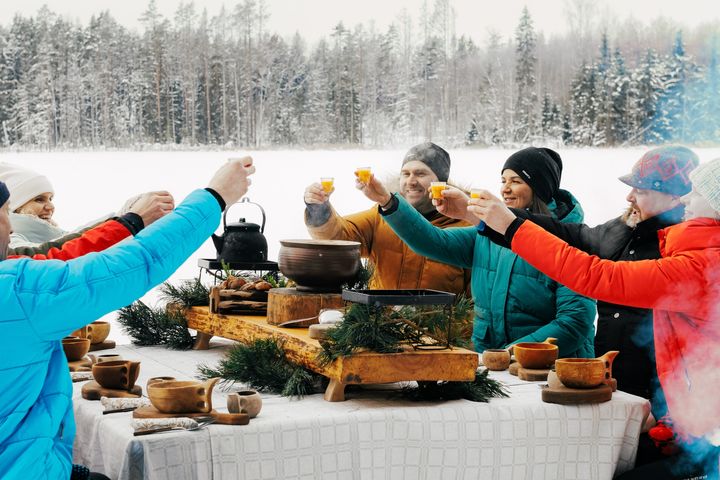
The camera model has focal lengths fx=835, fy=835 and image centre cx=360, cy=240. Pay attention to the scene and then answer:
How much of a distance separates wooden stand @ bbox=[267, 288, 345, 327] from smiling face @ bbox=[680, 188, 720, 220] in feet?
3.44

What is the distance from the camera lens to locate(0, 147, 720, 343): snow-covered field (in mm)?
5215

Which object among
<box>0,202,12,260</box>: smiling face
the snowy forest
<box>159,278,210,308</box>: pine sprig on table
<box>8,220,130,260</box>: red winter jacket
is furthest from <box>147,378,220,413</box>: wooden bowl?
the snowy forest

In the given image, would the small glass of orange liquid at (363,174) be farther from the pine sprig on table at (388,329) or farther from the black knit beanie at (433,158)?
the pine sprig on table at (388,329)

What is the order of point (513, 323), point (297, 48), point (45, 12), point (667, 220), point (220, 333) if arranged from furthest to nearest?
point (297, 48) < point (45, 12) < point (513, 323) < point (220, 333) < point (667, 220)

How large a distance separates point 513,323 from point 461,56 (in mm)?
3047

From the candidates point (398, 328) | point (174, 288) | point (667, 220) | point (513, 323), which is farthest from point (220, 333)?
point (667, 220)

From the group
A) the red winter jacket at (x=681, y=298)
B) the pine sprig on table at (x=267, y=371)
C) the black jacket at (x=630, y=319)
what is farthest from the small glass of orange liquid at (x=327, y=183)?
the red winter jacket at (x=681, y=298)

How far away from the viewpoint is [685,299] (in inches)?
85.6

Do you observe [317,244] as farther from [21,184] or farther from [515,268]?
[21,184]

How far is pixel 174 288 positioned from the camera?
321 cm

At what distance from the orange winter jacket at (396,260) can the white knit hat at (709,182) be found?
160 centimetres

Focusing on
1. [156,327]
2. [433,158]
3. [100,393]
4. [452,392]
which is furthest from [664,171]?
[156,327]

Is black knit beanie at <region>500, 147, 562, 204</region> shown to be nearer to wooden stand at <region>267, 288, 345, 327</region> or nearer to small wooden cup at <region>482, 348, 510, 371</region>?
small wooden cup at <region>482, 348, 510, 371</region>

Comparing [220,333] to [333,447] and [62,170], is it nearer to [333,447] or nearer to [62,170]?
[333,447]
